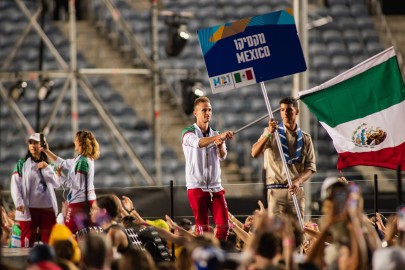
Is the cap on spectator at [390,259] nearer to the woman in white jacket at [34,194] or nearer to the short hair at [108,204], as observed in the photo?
the short hair at [108,204]

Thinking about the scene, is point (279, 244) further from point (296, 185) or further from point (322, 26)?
point (322, 26)

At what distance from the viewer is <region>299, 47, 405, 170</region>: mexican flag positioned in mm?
13516

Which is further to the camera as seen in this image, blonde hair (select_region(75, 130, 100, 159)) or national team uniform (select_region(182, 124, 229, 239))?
blonde hair (select_region(75, 130, 100, 159))

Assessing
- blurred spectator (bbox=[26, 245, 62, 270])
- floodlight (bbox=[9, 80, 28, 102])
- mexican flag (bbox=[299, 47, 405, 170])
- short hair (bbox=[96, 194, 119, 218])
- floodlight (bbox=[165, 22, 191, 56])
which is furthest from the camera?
floodlight (bbox=[165, 22, 191, 56])

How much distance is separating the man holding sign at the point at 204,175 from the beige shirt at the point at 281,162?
1.59 feet

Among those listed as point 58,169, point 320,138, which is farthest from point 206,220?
point 320,138

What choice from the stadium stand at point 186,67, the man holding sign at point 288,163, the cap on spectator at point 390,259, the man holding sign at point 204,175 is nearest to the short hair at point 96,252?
the cap on spectator at point 390,259

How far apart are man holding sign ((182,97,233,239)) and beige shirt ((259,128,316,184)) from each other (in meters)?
0.49

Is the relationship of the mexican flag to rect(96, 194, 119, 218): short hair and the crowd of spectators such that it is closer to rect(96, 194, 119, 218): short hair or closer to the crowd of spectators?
the crowd of spectators

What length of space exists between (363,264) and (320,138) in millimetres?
14845

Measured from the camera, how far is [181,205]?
16328 millimetres

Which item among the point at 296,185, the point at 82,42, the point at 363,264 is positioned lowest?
the point at 363,264

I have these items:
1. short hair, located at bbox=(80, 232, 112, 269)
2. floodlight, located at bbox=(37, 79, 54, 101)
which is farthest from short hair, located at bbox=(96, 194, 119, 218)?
floodlight, located at bbox=(37, 79, 54, 101)

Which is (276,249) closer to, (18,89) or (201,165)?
(201,165)
